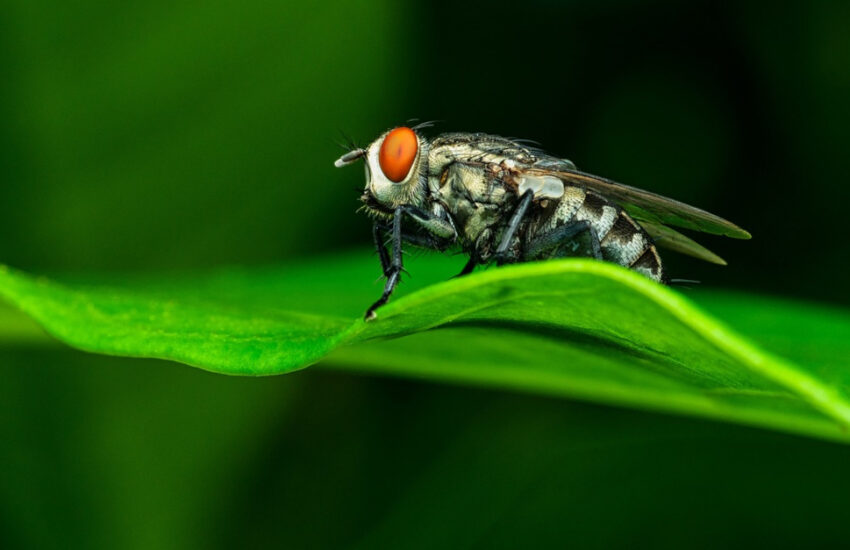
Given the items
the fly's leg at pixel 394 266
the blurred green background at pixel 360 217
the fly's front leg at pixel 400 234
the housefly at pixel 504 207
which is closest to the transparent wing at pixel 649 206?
the housefly at pixel 504 207

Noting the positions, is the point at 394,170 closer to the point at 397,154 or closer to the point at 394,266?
the point at 397,154

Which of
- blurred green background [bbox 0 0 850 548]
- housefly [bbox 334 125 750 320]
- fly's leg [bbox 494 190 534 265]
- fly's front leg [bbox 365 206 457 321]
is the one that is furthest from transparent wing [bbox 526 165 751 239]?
blurred green background [bbox 0 0 850 548]

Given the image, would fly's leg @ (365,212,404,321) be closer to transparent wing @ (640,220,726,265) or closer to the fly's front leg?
the fly's front leg

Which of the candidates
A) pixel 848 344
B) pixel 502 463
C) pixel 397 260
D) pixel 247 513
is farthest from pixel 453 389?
pixel 848 344

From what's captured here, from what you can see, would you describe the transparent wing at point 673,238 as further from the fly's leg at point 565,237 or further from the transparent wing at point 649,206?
the fly's leg at point 565,237

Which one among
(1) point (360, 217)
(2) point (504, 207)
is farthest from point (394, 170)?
(1) point (360, 217)
